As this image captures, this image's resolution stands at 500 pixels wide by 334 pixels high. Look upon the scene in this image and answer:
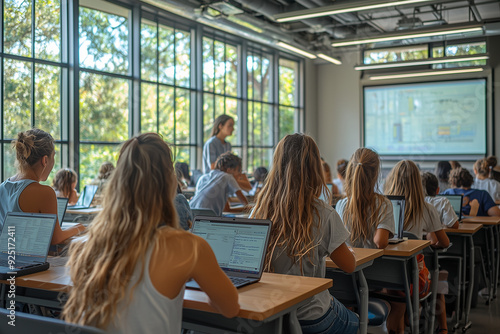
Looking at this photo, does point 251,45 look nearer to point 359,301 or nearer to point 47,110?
point 47,110

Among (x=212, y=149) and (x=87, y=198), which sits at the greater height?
(x=212, y=149)

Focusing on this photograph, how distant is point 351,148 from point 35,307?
1095 cm

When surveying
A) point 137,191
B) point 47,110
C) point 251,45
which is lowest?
point 137,191

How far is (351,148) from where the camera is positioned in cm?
1270

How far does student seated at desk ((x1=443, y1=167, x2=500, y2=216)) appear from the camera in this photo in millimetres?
4824

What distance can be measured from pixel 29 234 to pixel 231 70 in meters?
8.37

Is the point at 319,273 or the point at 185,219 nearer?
the point at 319,273

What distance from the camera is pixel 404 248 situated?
284 centimetres

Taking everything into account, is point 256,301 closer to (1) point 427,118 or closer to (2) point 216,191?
(2) point 216,191

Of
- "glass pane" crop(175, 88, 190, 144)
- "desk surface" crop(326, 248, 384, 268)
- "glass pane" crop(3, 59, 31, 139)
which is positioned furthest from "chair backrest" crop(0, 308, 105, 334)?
"glass pane" crop(175, 88, 190, 144)

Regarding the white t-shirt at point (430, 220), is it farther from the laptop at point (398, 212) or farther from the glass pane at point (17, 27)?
the glass pane at point (17, 27)

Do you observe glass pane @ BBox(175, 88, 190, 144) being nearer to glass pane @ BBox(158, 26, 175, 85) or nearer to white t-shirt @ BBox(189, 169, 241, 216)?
glass pane @ BBox(158, 26, 175, 85)

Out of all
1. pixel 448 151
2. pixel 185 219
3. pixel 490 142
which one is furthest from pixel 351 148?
pixel 185 219

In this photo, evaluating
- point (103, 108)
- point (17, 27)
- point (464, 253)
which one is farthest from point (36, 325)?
point (103, 108)
